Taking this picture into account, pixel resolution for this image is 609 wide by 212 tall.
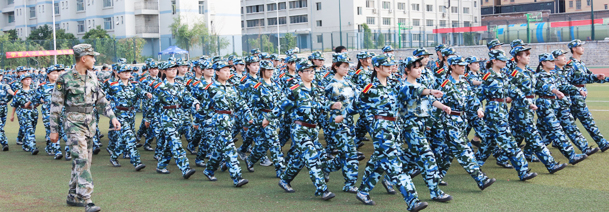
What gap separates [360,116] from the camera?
8.61 meters

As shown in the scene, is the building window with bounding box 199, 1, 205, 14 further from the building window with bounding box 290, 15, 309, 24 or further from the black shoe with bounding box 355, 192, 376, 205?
the black shoe with bounding box 355, 192, 376, 205

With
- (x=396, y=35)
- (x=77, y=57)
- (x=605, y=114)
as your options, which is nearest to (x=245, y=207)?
(x=77, y=57)

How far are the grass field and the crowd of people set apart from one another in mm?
195

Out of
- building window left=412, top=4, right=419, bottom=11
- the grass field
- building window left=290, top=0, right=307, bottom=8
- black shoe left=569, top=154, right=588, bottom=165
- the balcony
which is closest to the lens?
the grass field

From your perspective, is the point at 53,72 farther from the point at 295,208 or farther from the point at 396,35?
the point at 396,35

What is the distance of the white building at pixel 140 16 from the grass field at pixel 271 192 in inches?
2011

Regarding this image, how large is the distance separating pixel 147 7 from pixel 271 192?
60745 mm

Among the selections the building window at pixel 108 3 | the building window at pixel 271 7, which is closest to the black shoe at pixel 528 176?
the building window at pixel 108 3

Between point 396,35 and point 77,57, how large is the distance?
44.4 metres

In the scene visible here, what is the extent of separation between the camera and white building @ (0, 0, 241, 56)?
63.5 m

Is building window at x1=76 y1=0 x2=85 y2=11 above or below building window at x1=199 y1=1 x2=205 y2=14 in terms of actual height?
above

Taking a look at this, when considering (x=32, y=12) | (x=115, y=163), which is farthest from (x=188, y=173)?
(x=32, y=12)

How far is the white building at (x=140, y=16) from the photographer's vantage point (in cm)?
6350

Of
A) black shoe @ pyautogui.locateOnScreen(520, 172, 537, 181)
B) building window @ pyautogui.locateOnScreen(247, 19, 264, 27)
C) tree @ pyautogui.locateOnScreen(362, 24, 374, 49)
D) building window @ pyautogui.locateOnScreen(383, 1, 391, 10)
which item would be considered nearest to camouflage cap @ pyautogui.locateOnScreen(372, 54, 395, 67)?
black shoe @ pyautogui.locateOnScreen(520, 172, 537, 181)
